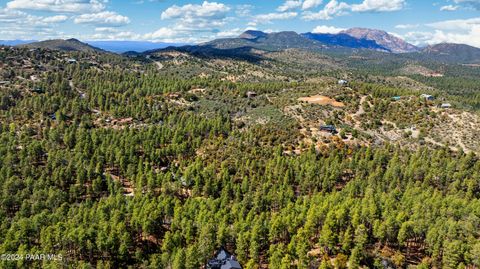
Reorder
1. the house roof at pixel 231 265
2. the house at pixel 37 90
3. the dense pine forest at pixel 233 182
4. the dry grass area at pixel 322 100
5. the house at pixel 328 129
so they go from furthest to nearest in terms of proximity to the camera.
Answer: the house at pixel 37 90 < the dry grass area at pixel 322 100 < the house at pixel 328 129 < the dense pine forest at pixel 233 182 < the house roof at pixel 231 265

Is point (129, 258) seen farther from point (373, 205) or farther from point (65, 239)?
point (373, 205)

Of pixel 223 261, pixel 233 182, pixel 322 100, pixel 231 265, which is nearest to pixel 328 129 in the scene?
pixel 322 100

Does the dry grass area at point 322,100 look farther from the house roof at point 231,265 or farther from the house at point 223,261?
the house roof at point 231,265

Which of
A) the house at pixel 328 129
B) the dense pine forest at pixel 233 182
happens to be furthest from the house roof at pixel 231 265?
the house at pixel 328 129

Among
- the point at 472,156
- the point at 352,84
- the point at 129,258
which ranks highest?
the point at 352,84

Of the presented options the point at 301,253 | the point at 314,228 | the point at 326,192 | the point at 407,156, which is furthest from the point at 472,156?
the point at 301,253

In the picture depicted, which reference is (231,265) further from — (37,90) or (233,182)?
(37,90)

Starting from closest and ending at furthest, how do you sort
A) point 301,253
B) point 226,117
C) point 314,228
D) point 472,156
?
point 301,253 → point 314,228 → point 472,156 → point 226,117
